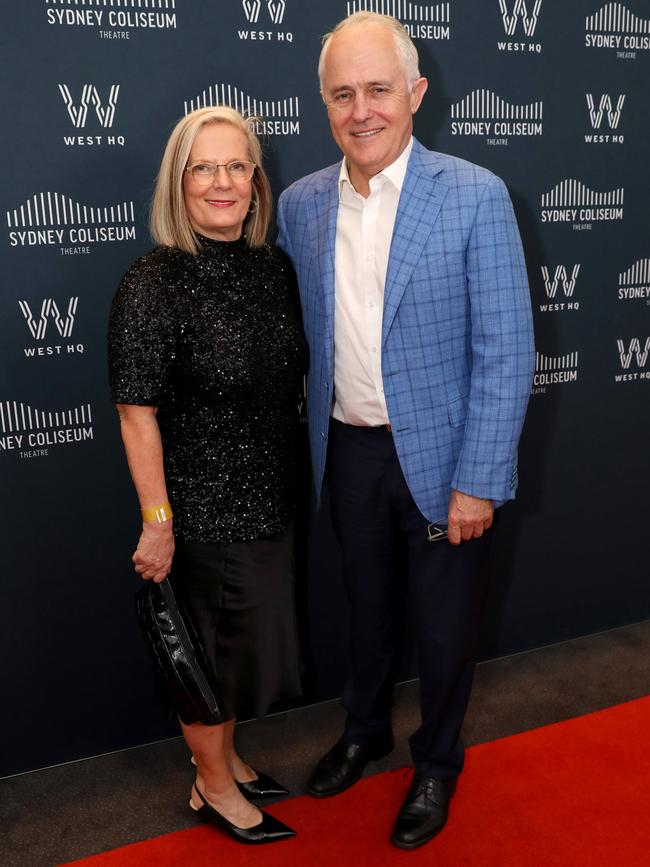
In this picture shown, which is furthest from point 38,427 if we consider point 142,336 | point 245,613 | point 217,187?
point 217,187

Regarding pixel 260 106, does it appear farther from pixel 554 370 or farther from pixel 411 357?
pixel 554 370

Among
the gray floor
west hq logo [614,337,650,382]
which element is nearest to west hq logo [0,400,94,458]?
the gray floor

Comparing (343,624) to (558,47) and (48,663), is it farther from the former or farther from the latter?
(558,47)

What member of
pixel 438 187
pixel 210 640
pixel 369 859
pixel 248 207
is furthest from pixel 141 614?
pixel 438 187

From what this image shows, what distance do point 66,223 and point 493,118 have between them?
1376 millimetres

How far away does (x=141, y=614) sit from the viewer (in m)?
2.10

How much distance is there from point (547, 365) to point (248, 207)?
1.40m

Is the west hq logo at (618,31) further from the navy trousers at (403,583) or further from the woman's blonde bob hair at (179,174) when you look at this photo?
the navy trousers at (403,583)

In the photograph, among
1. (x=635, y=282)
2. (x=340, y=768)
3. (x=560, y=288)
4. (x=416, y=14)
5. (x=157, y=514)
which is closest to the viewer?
(x=157, y=514)

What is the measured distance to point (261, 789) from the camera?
2496 millimetres

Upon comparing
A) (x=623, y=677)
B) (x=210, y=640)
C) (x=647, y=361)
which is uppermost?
(x=647, y=361)

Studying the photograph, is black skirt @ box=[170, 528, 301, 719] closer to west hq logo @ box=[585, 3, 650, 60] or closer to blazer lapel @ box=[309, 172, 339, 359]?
blazer lapel @ box=[309, 172, 339, 359]

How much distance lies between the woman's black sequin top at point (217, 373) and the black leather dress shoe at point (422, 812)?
83cm

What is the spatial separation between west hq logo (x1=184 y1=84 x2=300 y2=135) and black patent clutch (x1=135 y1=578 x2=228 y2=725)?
4.29 feet
